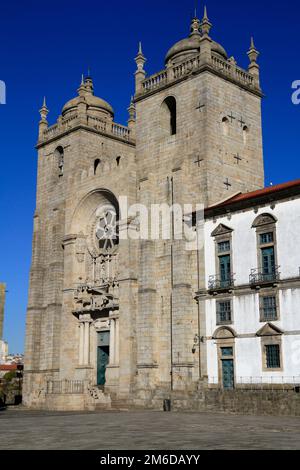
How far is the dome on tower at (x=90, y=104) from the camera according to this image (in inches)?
1764

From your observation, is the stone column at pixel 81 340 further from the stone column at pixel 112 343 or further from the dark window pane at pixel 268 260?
the dark window pane at pixel 268 260

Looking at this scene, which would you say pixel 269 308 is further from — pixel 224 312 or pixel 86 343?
pixel 86 343

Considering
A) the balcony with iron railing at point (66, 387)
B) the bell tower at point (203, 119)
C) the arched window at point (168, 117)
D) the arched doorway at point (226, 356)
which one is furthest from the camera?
the arched window at point (168, 117)

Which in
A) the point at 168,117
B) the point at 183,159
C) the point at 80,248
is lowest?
the point at 80,248

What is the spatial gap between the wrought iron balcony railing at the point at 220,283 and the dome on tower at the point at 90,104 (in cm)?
2007

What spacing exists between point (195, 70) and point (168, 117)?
4027 millimetres

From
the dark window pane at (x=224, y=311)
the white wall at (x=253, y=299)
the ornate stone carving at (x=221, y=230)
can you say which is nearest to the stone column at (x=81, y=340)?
the white wall at (x=253, y=299)

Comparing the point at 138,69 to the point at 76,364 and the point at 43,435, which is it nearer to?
the point at 76,364

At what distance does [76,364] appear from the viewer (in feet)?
126

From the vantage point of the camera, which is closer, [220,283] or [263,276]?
[263,276]

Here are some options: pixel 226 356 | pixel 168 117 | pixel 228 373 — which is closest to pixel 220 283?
pixel 226 356

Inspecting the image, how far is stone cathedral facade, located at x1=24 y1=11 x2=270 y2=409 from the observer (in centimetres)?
3269

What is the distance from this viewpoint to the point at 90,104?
150 ft
